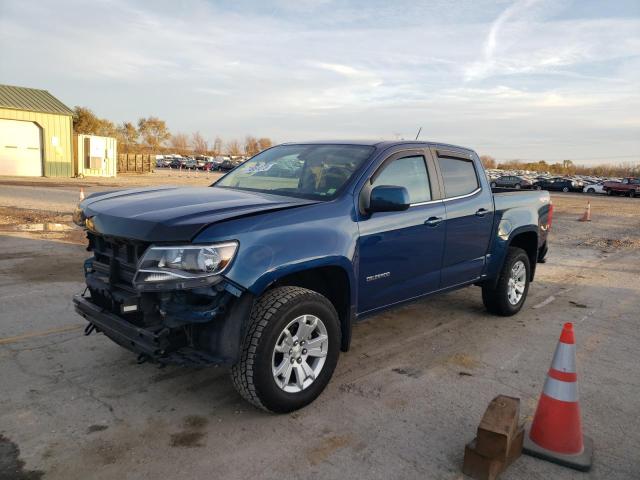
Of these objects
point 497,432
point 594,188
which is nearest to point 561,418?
point 497,432

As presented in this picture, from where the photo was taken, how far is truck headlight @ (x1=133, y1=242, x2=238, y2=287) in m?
3.14

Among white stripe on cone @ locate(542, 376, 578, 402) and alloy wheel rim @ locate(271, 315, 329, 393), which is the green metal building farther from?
white stripe on cone @ locate(542, 376, 578, 402)

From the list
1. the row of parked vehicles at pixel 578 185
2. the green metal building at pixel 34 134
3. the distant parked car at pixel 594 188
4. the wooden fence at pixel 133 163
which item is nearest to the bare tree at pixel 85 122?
the wooden fence at pixel 133 163

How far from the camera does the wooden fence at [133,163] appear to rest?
45.0 metres

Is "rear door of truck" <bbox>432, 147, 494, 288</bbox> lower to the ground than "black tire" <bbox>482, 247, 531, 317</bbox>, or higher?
higher

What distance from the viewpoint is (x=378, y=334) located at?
213 inches

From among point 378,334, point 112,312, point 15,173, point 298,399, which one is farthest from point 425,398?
point 15,173

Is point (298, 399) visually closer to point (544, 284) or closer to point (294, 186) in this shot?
point (294, 186)

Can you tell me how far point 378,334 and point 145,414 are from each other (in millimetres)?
2569

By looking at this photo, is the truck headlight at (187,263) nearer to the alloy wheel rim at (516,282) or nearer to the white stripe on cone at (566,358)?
the white stripe on cone at (566,358)

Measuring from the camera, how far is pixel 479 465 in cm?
296

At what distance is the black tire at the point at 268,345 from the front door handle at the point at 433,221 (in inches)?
58.5

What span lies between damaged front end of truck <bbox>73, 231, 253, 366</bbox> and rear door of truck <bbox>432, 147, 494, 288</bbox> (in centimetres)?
247

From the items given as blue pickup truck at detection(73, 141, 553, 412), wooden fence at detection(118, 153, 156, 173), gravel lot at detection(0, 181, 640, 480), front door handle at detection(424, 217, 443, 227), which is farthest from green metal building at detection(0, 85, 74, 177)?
front door handle at detection(424, 217, 443, 227)
